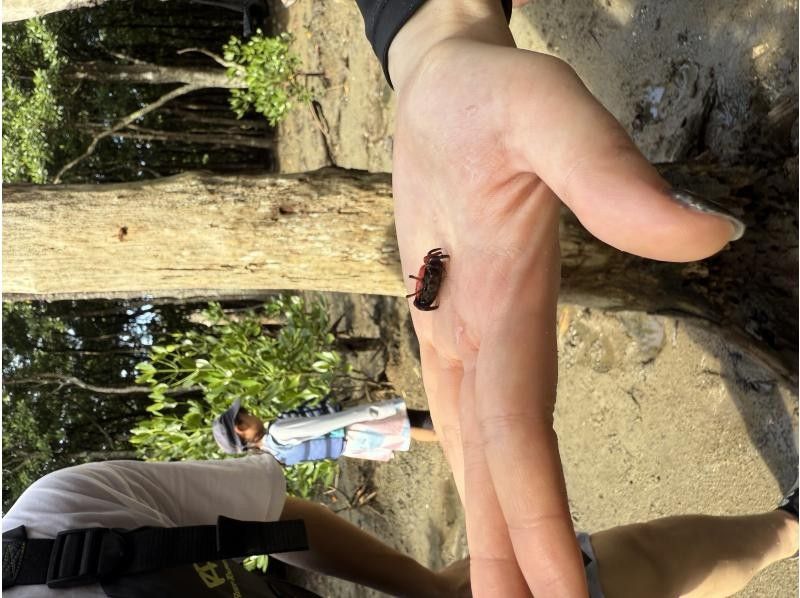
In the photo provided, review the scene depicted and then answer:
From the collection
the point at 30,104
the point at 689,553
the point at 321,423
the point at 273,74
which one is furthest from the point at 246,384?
the point at 30,104

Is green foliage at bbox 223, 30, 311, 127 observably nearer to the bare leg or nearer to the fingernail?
the bare leg

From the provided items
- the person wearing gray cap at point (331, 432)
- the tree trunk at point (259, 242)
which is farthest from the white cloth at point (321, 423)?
the tree trunk at point (259, 242)

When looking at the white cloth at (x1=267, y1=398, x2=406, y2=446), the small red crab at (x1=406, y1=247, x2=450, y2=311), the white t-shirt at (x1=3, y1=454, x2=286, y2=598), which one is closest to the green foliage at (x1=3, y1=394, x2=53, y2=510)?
the white cloth at (x1=267, y1=398, x2=406, y2=446)

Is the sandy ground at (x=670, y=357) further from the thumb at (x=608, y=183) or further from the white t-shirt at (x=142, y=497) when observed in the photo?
the white t-shirt at (x=142, y=497)

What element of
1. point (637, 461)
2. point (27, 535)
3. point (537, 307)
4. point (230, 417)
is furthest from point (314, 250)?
point (230, 417)

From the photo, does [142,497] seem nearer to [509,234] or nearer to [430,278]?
[430,278]

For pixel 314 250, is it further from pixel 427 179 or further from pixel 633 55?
pixel 633 55
